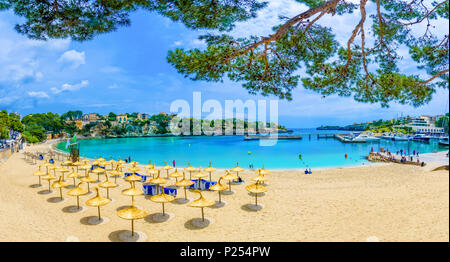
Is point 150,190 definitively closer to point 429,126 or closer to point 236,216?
point 236,216

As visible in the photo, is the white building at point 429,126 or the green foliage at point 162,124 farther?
the green foliage at point 162,124

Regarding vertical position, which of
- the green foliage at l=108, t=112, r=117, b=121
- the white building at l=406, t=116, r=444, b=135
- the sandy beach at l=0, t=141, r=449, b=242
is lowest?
the sandy beach at l=0, t=141, r=449, b=242

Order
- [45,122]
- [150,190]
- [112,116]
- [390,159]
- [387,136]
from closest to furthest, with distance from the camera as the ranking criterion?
[150,190] < [390,159] < [387,136] < [45,122] < [112,116]

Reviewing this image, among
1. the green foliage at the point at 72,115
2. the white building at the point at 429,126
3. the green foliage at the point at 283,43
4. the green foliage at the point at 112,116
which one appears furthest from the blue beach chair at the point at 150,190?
the green foliage at the point at 72,115

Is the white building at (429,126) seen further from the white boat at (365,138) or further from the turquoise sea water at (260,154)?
the white boat at (365,138)

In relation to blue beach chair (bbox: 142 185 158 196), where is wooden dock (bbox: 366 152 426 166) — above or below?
below

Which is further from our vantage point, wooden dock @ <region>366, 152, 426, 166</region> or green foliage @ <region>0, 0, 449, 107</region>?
wooden dock @ <region>366, 152, 426, 166</region>

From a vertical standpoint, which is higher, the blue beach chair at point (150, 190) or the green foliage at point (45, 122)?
the green foliage at point (45, 122)

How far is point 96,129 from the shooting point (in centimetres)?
5659

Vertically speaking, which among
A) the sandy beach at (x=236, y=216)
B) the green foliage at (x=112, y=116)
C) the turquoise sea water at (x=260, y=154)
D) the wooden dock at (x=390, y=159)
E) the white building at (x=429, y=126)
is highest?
the green foliage at (x=112, y=116)

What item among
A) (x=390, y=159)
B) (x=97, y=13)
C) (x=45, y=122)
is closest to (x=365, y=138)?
(x=390, y=159)

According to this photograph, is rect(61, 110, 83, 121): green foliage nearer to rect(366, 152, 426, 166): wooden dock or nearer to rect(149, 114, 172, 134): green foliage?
rect(149, 114, 172, 134): green foliage

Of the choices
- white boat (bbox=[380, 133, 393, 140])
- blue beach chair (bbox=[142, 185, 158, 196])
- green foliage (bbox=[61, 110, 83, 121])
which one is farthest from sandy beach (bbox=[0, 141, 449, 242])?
green foliage (bbox=[61, 110, 83, 121])
